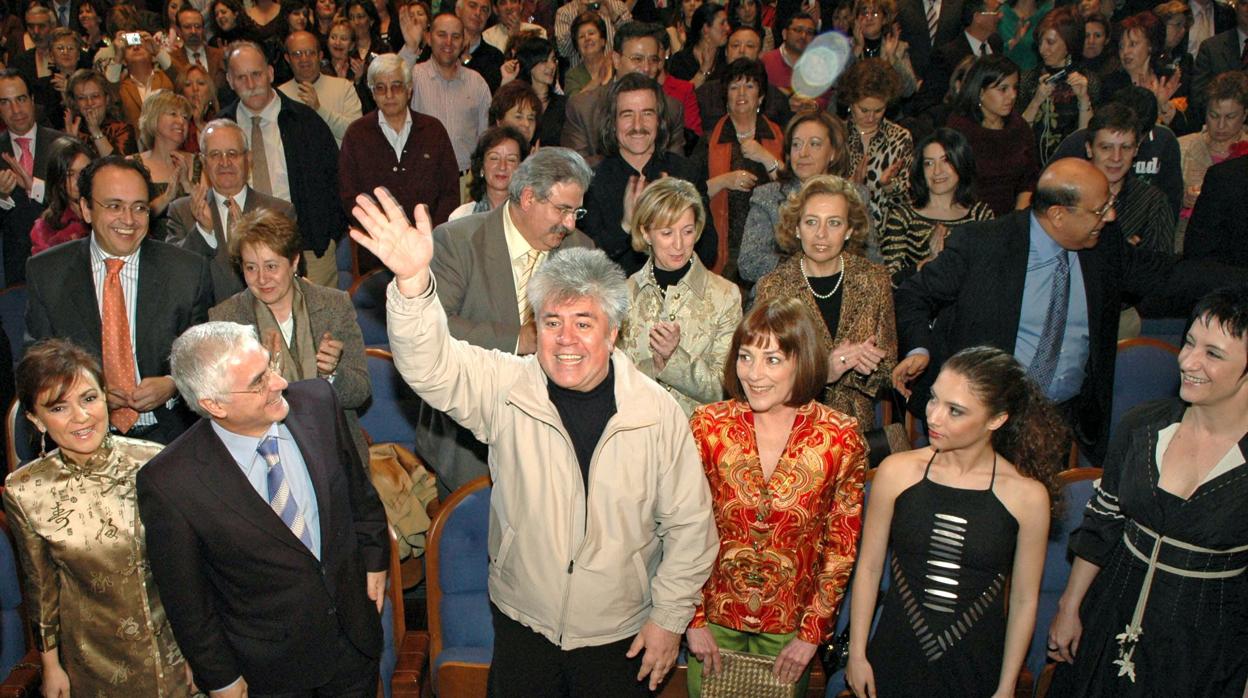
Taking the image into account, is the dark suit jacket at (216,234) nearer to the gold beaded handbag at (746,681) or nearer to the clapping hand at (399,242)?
the clapping hand at (399,242)

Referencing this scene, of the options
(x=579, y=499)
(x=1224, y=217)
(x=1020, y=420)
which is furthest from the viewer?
(x=1224, y=217)

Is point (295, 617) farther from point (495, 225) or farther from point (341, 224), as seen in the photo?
point (341, 224)

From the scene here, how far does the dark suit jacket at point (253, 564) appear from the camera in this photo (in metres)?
2.26

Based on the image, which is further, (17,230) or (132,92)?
(132,92)

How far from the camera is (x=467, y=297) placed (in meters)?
3.36

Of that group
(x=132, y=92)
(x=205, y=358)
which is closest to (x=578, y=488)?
(x=205, y=358)

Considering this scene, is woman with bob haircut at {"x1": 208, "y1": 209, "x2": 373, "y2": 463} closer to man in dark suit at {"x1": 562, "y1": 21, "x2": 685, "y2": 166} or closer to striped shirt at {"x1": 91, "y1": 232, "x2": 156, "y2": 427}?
striped shirt at {"x1": 91, "y1": 232, "x2": 156, "y2": 427}

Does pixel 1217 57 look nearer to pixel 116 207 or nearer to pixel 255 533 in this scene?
pixel 116 207

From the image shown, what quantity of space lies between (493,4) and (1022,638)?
7075mm

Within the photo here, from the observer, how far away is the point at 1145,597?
99.3 inches

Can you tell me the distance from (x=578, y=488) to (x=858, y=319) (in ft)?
4.92

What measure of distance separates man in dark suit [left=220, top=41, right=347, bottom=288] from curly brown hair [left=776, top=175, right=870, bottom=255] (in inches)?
111

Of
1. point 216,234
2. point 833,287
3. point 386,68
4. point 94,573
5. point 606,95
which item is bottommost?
point 94,573

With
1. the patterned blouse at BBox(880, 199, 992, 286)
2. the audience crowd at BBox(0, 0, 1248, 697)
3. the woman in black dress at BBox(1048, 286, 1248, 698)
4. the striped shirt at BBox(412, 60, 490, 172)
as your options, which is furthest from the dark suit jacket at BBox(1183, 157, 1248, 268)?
the striped shirt at BBox(412, 60, 490, 172)
